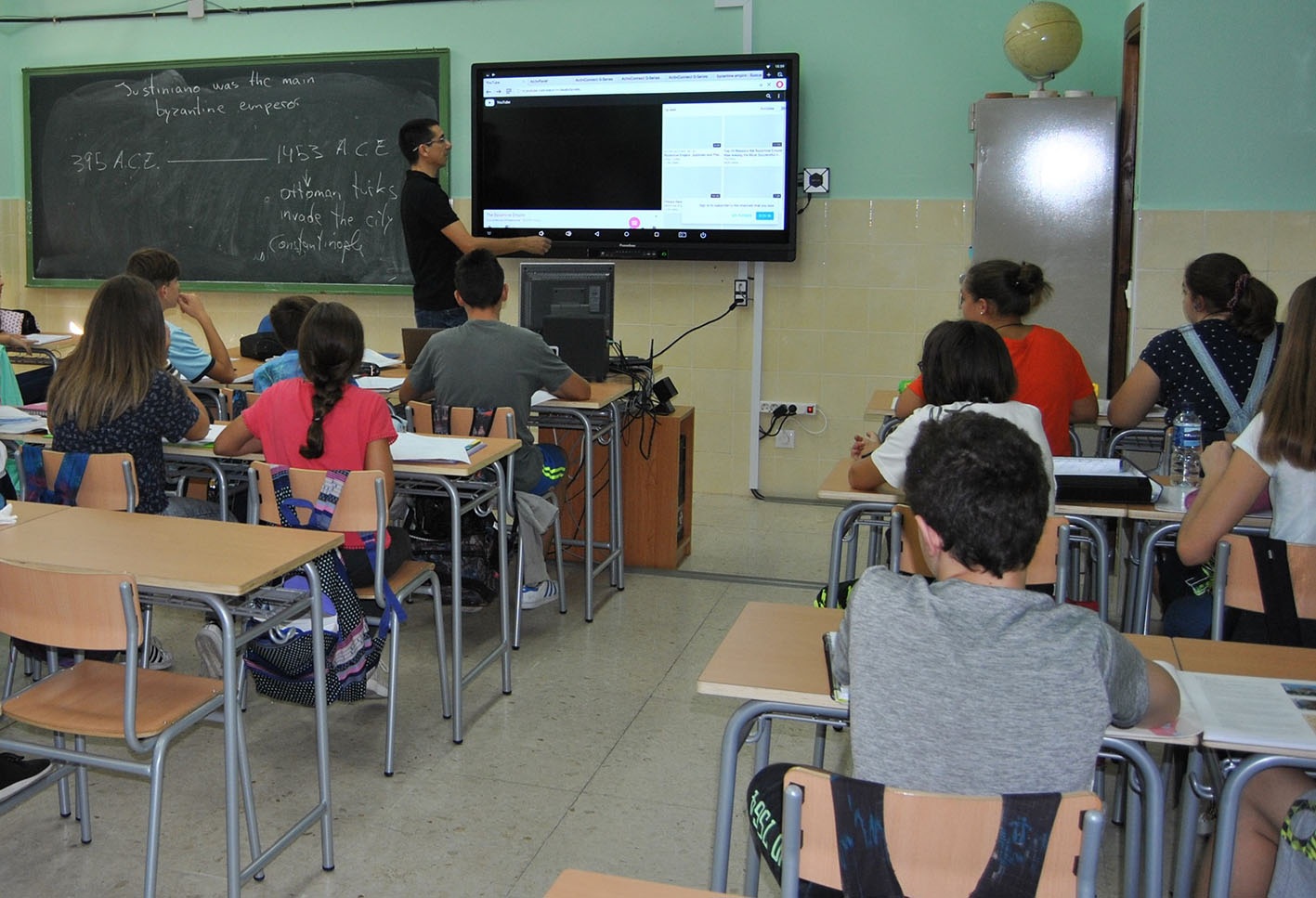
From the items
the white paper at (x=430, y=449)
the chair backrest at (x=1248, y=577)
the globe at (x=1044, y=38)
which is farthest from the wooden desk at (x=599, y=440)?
the chair backrest at (x=1248, y=577)

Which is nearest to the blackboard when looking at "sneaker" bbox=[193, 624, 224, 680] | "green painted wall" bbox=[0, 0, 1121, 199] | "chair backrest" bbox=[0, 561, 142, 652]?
"green painted wall" bbox=[0, 0, 1121, 199]

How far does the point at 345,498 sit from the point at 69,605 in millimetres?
859

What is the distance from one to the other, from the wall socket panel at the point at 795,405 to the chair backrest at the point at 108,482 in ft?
12.3

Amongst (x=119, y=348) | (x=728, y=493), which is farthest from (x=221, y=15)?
(x=119, y=348)

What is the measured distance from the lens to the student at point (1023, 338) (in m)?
3.74

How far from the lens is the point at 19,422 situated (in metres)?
3.68

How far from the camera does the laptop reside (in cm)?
479

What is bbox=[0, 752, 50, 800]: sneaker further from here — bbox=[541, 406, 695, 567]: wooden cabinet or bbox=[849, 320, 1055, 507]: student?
bbox=[541, 406, 695, 567]: wooden cabinet

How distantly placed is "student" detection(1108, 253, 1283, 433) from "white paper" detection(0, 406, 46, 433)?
339 cm

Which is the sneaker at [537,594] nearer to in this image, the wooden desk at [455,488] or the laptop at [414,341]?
the wooden desk at [455,488]

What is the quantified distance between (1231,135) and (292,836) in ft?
13.8

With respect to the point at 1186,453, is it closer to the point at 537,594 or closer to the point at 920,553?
the point at 920,553

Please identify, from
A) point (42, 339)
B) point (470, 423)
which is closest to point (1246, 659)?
point (470, 423)

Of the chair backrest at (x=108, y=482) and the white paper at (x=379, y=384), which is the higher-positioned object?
the white paper at (x=379, y=384)
